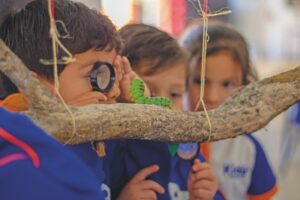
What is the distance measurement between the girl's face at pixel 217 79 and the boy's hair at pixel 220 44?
12 mm

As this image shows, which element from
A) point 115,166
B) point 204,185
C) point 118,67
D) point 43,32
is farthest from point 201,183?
point 43,32

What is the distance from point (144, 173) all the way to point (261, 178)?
1.08 feet

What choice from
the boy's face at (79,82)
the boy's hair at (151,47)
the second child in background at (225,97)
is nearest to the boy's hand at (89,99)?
the boy's face at (79,82)

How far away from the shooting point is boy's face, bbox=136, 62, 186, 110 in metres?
0.89

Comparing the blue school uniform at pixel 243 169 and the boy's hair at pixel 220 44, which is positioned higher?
the boy's hair at pixel 220 44

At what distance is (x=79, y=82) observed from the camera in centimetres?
63

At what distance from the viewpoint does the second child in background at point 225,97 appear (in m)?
1.03

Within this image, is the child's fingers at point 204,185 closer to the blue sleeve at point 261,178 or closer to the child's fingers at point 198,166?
the child's fingers at point 198,166

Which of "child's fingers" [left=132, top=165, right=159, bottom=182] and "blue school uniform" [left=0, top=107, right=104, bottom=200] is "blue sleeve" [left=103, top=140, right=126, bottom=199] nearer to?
"child's fingers" [left=132, top=165, right=159, bottom=182]

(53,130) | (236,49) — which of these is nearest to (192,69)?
(236,49)

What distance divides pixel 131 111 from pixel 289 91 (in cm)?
19

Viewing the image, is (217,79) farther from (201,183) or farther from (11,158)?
(11,158)

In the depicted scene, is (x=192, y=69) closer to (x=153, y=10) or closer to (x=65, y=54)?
(x=153, y=10)

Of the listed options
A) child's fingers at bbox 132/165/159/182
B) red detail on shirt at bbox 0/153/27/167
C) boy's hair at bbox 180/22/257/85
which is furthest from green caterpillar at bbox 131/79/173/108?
boy's hair at bbox 180/22/257/85
